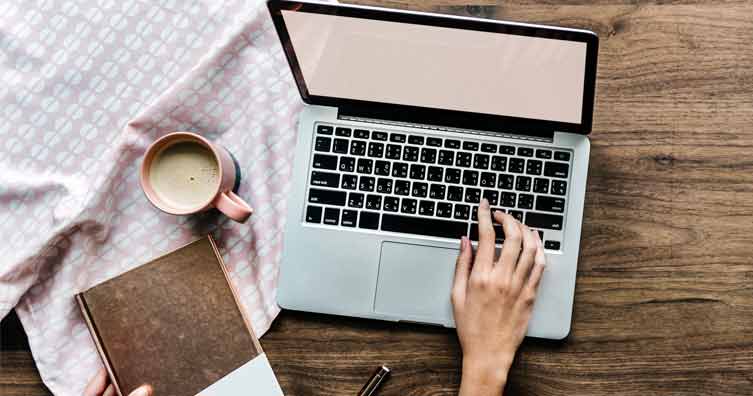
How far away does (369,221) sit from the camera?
2.28ft

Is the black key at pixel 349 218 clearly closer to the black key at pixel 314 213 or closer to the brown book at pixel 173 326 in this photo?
the black key at pixel 314 213

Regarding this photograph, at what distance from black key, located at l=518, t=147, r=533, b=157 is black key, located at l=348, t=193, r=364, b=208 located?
0.19 meters

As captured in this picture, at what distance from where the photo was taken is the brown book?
2.29 feet

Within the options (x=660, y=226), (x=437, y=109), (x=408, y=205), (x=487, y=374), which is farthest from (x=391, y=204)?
(x=660, y=226)

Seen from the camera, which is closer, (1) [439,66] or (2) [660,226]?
(1) [439,66]

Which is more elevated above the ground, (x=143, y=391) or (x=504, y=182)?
(x=504, y=182)

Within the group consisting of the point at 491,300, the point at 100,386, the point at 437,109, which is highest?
the point at 437,109

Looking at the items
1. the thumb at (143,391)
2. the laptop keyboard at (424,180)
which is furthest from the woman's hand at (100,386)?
the laptop keyboard at (424,180)

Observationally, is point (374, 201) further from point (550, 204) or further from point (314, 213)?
point (550, 204)

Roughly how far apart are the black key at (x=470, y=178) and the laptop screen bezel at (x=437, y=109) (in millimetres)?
53

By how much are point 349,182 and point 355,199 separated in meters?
0.02

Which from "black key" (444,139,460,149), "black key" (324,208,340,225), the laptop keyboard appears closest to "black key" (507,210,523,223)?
the laptop keyboard

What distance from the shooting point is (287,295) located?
706mm

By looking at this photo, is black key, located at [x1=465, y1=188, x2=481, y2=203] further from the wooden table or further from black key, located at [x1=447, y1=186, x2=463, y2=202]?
the wooden table
